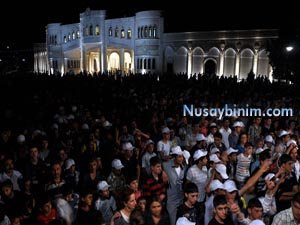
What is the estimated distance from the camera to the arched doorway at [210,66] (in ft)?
114

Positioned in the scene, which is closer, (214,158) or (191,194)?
(191,194)

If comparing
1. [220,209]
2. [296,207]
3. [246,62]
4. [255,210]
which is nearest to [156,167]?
[220,209]

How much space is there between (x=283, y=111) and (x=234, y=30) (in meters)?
20.8

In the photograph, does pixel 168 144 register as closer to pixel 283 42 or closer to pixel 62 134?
pixel 62 134

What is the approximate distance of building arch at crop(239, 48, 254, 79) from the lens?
31.9m

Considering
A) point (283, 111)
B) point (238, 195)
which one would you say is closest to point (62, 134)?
point (238, 195)

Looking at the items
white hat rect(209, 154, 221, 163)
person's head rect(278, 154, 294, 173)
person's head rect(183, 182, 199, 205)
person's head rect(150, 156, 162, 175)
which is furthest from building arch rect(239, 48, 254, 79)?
person's head rect(183, 182, 199, 205)

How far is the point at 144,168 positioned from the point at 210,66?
28239 mm

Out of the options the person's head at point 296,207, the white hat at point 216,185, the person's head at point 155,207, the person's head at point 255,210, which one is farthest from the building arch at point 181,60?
the person's head at point 296,207

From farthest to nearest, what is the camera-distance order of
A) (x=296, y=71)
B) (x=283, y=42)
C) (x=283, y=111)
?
(x=283, y=42), (x=296, y=71), (x=283, y=111)

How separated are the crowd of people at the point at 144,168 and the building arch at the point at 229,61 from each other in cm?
1787

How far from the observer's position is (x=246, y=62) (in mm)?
32188

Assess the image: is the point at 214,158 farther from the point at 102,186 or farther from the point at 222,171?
the point at 102,186

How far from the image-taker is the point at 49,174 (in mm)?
6926
